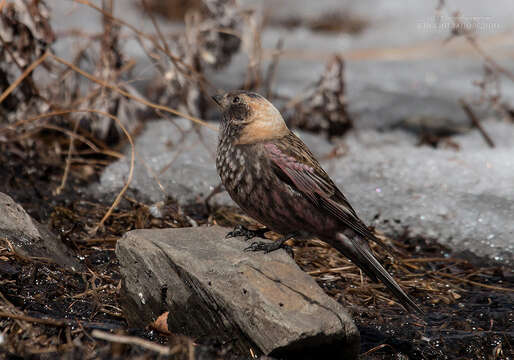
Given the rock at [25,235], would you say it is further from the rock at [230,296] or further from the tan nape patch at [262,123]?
the tan nape patch at [262,123]

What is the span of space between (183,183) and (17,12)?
1745 millimetres

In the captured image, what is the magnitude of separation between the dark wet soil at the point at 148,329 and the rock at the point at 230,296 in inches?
4.3

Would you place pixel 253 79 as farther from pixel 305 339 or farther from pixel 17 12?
pixel 305 339

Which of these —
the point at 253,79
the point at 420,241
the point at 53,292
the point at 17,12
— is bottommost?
the point at 420,241

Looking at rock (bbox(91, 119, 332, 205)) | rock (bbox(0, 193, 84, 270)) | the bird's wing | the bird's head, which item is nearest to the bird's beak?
the bird's head

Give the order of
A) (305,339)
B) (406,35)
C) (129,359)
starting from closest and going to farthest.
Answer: (129,359)
(305,339)
(406,35)

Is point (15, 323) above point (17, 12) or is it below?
below

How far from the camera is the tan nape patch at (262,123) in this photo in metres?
3.37

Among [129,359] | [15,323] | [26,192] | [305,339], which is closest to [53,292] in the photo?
[15,323]

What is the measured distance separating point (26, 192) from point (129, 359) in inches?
99.0

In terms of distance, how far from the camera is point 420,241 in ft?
14.2

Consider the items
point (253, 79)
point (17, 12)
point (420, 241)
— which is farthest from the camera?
point (253, 79)

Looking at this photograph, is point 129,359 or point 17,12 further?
point 17,12

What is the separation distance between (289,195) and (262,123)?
0.47 meters
